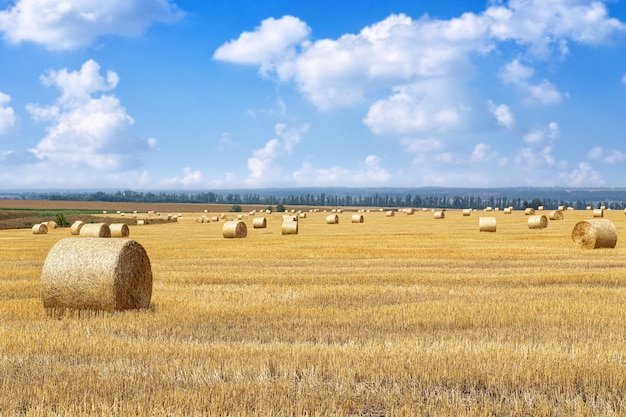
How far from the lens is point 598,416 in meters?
6.42

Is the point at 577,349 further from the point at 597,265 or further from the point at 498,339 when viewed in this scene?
the point at 597,265

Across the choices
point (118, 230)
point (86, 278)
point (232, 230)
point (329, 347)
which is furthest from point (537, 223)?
point (329, 347)

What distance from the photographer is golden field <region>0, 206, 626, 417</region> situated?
6.84 metres

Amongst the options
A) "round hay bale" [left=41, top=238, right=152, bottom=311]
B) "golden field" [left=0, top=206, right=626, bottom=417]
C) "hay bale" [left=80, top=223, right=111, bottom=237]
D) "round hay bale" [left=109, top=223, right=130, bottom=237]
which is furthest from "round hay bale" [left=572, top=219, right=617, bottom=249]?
"round hay bale" [left=109, top=223, right=130, bottom=237]

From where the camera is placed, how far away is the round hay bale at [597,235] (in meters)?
28.0

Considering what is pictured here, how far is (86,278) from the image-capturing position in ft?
42.5

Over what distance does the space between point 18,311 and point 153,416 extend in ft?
25.2

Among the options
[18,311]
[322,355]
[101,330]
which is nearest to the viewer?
[322,355]

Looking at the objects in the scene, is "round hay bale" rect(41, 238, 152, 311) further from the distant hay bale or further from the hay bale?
the distant hay bale

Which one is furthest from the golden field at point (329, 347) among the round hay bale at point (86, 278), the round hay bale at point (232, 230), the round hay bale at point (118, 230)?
the round hay bale at point (118, 230)

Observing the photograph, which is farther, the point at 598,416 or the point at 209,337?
the point at 209,337

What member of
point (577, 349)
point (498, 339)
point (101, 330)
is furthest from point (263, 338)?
point (577, 349)

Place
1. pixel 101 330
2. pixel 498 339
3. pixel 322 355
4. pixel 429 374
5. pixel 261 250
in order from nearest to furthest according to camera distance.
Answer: pixel 429 374, pixel 322 355, pixel 498 339, pixel 101 330, pixel 261 250

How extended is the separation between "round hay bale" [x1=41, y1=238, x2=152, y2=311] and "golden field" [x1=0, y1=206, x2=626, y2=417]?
0.41 m
